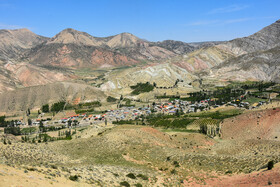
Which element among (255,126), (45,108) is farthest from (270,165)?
(45,108)

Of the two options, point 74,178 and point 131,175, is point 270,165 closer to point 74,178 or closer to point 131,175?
point 131,175

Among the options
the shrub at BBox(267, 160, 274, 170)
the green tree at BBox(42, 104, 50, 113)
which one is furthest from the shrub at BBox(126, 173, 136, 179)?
the green tree at BBox(42, 104, 50, 113)

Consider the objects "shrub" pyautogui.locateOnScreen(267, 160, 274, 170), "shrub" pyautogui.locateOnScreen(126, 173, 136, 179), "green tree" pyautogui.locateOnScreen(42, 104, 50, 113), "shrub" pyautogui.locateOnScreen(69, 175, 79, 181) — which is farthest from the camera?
"green tree" pyautogui.locateOnScreen(42, 104, 50, 113)

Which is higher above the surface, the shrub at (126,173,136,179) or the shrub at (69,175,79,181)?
the shrub at (69,175,79,181)

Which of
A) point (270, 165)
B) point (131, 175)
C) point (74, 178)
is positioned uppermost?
point (74, 178)

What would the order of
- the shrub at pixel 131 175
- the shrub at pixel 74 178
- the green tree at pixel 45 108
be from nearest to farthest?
the shrub at pixel 74 178 → the shrub at pixel 131 175 → the green tree at pixel 45 108

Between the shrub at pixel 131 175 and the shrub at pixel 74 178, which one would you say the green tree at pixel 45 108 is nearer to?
the shrub at pixel 131 175

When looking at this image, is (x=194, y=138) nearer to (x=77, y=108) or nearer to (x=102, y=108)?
(x=102, y=108)

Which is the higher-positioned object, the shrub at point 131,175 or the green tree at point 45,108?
the green tree at point 45,108

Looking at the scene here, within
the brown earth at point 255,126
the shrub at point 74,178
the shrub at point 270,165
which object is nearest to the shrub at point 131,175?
the shrub at point 74,178

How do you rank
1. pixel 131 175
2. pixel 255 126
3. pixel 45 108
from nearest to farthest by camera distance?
pixel 131 175 → pixel 255 126 → pixel 45 108

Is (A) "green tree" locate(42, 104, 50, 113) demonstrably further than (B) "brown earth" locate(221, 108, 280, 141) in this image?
Yes

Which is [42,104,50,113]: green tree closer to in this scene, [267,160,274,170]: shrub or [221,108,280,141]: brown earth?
[221,108,280,141]: brown earth
